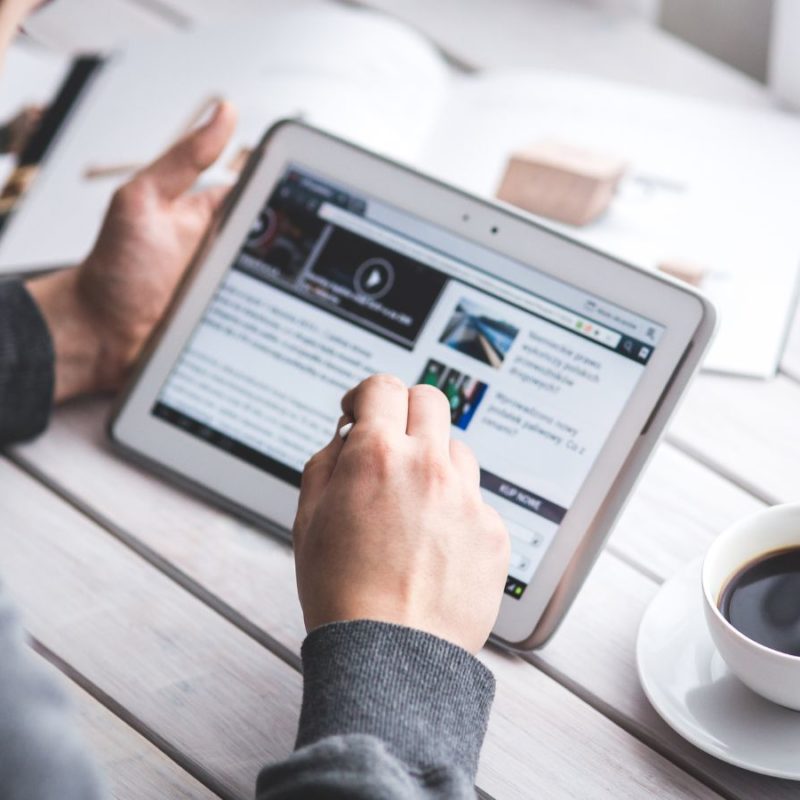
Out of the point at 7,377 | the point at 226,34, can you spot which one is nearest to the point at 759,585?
the point at 7,377

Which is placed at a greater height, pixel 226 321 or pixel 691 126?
pixel 691 126

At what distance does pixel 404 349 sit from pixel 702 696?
26 centimetres

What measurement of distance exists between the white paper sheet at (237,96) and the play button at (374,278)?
206 mm

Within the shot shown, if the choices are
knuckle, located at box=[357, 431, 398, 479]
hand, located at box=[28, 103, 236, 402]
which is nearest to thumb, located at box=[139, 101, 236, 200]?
hand, located at box=[28, 103, 236, 402]

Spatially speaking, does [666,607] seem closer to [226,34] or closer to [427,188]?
[427,188]

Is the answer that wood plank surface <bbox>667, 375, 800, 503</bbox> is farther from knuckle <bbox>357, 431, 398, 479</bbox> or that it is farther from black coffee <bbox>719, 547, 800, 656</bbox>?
knuckle <bbox>357, 431, 398, 479</bbox>

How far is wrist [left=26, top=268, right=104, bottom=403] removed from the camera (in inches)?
29.6

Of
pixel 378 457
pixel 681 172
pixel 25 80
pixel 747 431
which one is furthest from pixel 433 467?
pixel 25 80

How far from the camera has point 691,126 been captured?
37.1 inches

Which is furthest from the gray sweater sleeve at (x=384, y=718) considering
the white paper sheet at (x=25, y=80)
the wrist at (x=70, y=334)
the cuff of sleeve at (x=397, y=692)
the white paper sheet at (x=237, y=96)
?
the white paper sheet at (x=25, y=80)

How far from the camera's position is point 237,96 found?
0.94 m

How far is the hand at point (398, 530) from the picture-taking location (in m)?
0.50

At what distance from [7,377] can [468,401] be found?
0.31 meters

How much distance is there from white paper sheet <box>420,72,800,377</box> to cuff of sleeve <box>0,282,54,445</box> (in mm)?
323
